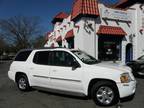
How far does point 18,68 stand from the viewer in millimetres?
9258

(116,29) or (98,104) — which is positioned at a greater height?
(116,29)

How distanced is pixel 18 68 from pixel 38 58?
49.8 inches

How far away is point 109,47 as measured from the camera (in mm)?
19188

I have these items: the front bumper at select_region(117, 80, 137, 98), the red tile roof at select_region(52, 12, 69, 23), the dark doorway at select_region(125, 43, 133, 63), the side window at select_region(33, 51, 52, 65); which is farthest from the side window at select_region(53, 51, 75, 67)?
the red tile roof at select_region(52, 12, 69, 23)

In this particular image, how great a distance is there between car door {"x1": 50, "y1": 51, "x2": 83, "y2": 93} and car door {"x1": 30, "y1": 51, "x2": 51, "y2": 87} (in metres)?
0.27

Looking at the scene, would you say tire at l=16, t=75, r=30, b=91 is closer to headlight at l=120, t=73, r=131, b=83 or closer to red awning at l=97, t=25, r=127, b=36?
headlight at l=120, t=73, r=131, b=83

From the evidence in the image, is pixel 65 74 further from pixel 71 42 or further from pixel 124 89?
pixel 71 42

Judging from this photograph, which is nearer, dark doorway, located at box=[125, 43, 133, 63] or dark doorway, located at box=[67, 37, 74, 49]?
dark doorway, located at box=[125, 43, 133, 63]

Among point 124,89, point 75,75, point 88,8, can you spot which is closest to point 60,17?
point 88,8

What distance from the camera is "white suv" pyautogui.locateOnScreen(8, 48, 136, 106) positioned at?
675 cm

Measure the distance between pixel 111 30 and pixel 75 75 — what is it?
12.0 m

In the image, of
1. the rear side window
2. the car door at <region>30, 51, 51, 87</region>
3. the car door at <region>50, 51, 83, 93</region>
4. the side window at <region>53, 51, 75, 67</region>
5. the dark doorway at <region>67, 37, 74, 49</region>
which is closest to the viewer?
the car door at <region>50, 51, 83, 93</region>

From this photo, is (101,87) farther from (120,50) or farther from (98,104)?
(120,50)

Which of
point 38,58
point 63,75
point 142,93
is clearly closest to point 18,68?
point 38,58
